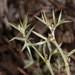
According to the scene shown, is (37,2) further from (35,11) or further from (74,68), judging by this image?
(74,68)

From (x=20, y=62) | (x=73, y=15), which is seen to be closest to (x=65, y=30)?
(x=73, y=15)

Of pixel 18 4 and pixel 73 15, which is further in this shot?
pixel 18 4

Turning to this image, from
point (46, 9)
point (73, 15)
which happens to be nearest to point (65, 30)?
point (73, 15)

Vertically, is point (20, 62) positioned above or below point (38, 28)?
below

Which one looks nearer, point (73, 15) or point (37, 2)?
point (73, 15)

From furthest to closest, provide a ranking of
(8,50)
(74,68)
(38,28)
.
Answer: (8,50), (38,28), (74,68)

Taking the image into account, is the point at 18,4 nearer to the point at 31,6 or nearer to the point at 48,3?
the point at 31,6

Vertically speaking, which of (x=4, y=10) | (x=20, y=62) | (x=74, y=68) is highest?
(x=4, y=10)

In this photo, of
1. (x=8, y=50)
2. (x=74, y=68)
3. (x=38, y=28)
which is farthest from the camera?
(x=8, y=50)

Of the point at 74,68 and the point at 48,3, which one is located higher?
the point at 48,3
